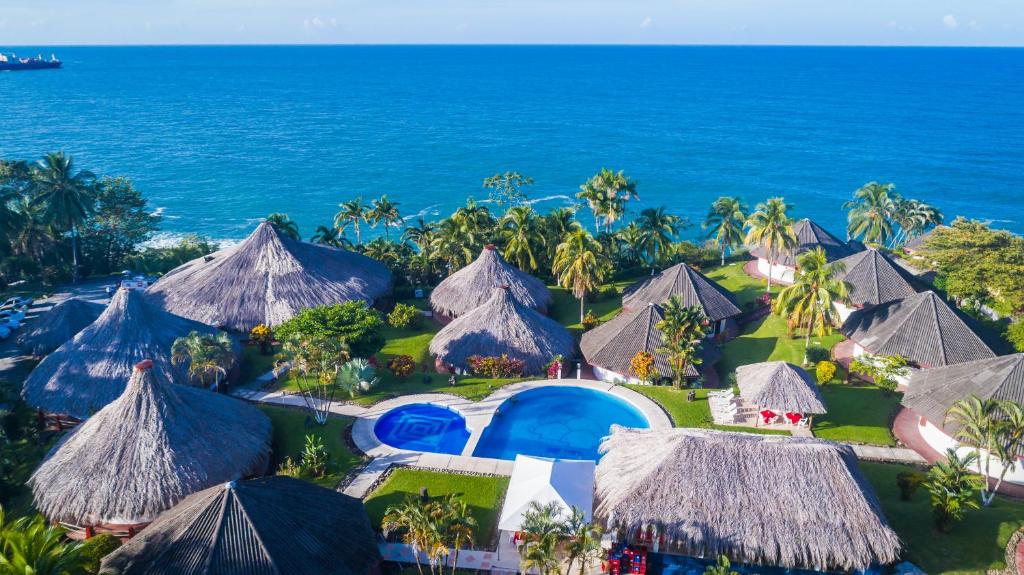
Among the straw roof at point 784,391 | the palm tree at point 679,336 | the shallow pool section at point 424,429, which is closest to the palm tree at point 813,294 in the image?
the straw roof at point 784,391

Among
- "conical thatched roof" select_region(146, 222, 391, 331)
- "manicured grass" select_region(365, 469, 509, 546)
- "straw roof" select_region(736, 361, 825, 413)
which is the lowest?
"manicured grass" select_region(365, 469, 509, 546)

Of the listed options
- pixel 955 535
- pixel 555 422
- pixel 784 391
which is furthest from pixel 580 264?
pixel 955 535

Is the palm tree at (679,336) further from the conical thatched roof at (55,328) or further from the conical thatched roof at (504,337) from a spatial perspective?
the conical thatched roof at (55,328)

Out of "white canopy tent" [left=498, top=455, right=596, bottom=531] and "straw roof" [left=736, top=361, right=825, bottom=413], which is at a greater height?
"straw roof" [left=736, top=361, right=825, bottom=413]

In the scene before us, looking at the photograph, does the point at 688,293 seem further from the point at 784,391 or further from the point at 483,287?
the point at 483,287

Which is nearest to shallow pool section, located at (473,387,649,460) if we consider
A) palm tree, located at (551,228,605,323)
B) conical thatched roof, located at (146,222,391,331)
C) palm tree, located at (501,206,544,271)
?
palm tree, located at (551,228,605,323)

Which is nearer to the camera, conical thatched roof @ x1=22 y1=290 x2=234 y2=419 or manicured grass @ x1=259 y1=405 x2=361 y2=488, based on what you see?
manicured grass @ x1=259 y1=405 x2=361 y2=488

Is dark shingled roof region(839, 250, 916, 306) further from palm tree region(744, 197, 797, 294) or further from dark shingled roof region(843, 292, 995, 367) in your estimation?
dark shingled roof region(843, 292, 995, 367)

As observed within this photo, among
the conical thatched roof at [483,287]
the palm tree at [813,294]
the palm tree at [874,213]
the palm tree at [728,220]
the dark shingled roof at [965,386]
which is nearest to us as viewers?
the dark shingled roof at [965,386]
